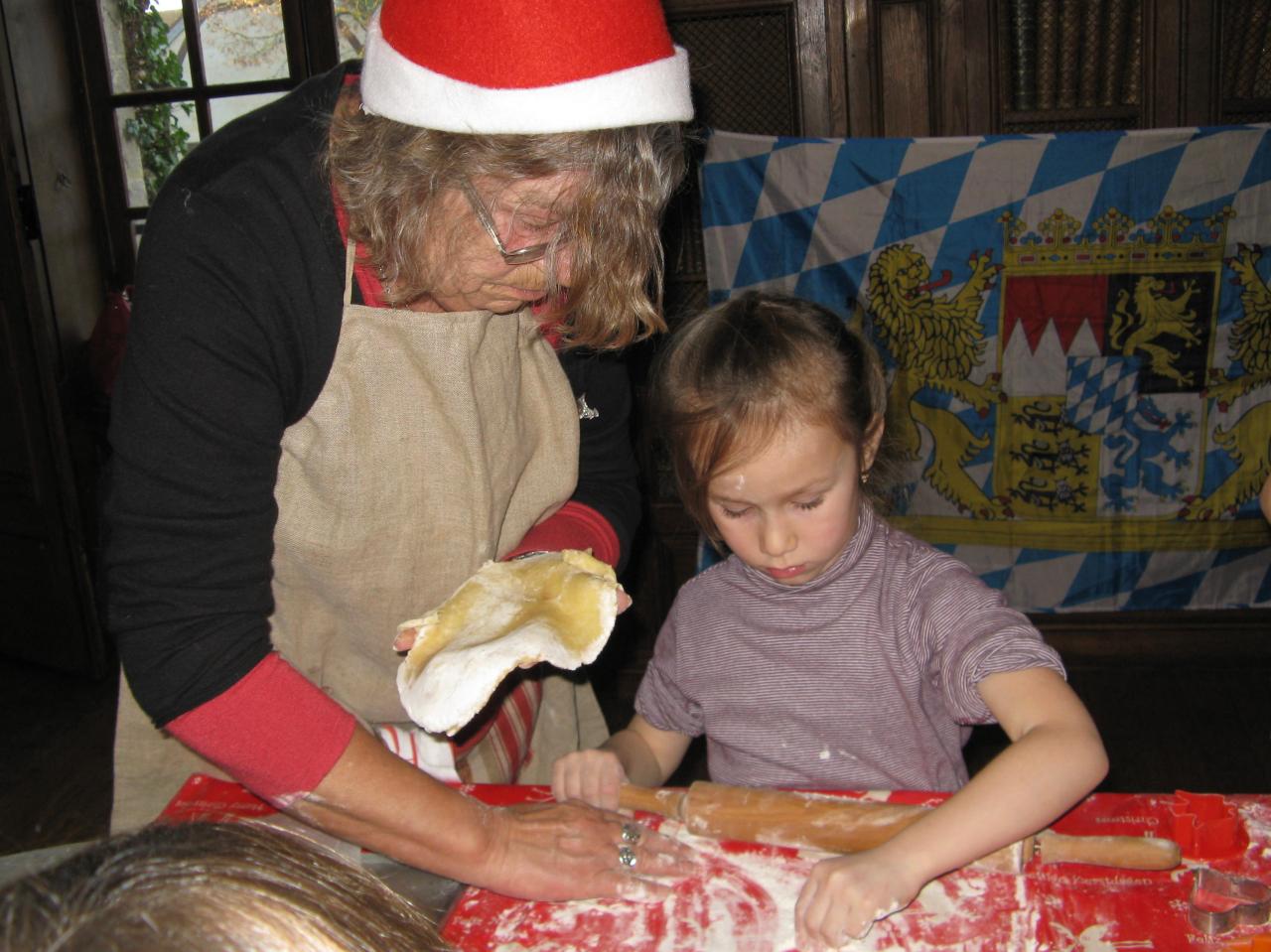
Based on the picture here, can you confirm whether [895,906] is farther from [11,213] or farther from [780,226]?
[11,213]

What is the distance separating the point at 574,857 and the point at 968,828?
0.40 m

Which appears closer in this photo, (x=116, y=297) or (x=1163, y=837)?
(x=1163, y=837)

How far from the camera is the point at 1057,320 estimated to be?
2951 mm

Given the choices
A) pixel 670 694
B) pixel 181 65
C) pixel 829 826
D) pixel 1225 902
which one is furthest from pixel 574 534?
pixel 181 65

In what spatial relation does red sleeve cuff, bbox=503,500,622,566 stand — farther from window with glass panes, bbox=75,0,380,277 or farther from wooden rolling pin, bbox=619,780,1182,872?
window with glass panes, bbox=75,0,380,277

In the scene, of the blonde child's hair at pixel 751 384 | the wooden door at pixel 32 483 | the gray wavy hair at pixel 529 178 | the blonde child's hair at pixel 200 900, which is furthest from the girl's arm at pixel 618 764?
the wooden door at pixel 32 483

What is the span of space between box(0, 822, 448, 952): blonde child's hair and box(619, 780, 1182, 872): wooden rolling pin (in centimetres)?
64

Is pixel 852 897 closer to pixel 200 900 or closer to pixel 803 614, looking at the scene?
pixel 803 614

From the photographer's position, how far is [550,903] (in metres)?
1.12

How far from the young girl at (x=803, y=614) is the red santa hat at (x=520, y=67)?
0.42m

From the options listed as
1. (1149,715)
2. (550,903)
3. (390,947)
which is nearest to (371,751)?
(550,903)

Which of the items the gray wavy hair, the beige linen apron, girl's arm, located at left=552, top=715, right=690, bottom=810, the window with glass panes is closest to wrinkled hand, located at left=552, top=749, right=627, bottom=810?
girl's arm, located at left=552, top=715, right=690, bottom=810

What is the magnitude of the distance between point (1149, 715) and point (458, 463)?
8.41 feet

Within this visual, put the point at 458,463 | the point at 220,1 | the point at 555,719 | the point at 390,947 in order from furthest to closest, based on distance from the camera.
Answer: the point at 220,1 < the point at 555,719 < the point at 458,463 < the point at 390,947
